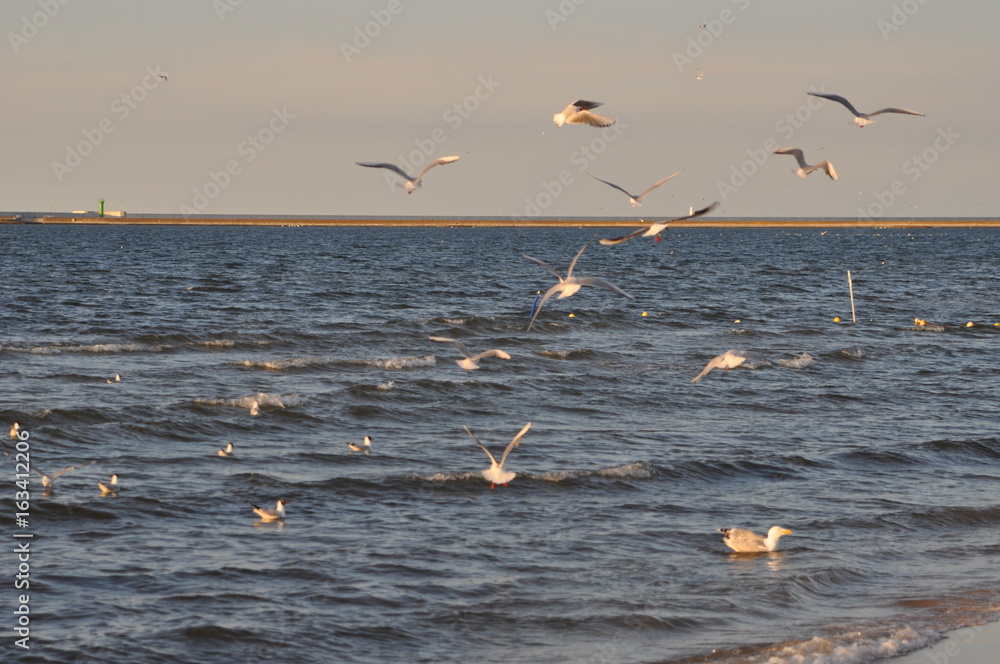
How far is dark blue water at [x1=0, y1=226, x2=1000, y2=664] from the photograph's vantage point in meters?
10.7

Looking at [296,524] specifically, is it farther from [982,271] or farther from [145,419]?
[982,271]

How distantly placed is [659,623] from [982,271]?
230ft

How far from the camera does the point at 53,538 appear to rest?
42.9 feet

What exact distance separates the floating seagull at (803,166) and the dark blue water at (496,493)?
441 centimetres

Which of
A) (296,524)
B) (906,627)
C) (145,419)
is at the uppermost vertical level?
(145,419)

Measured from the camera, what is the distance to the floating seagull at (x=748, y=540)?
512 inches

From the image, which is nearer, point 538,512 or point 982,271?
point 538,512

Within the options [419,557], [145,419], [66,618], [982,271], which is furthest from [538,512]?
[982,271]

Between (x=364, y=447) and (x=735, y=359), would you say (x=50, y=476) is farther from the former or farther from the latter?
(x=735, y=359)

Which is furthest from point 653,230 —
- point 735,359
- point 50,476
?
point 50,476

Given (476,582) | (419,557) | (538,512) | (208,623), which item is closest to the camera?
(208,623)

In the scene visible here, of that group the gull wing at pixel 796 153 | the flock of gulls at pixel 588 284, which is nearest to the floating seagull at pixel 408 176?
the flock of gulls at pixel 588 284

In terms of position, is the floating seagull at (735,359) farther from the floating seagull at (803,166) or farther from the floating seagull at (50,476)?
the floating seagull at (50,476)

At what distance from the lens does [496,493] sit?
1555 cm
